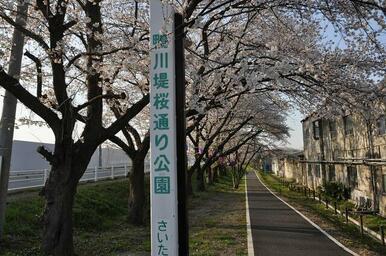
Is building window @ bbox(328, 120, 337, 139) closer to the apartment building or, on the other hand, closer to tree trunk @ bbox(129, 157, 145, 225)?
the apartment building

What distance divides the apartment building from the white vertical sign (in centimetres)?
1001

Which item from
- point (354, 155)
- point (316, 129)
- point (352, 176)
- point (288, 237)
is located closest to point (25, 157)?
point (288, 237)

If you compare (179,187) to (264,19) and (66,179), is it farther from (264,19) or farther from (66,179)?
(264,19)

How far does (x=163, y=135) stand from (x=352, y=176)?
74.0ft

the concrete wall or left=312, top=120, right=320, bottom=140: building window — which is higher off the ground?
left=312, top=120, right=320, bottom=140: building window

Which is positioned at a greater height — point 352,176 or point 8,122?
point 8,122

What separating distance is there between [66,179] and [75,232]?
5851 millimetres

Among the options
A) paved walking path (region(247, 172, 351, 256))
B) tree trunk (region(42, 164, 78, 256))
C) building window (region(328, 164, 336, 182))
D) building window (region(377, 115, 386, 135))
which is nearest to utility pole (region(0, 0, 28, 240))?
tree trunk (region(42, 164, 78, 256))

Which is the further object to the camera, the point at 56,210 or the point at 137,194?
the point at 137,194

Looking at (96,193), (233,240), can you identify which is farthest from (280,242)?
(96,193)

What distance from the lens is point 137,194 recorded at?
16.0 metres

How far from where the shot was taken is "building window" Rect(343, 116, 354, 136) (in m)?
24.8

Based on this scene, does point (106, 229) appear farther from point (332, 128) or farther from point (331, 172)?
point (331, 172)

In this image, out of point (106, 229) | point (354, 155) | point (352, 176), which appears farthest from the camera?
point (352, 176)
